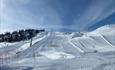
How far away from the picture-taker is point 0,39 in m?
102

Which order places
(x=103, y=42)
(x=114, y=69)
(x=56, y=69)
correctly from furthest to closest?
(x=103, y=42), (x=56, y=69), (x=114, y=69)

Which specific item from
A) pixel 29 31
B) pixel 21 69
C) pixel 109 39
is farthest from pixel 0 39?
pixel 21 69

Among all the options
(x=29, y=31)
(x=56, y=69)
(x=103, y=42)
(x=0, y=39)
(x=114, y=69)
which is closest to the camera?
(x=114, y=69)

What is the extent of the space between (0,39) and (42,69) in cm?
9090

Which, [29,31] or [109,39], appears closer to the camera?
[109,39]

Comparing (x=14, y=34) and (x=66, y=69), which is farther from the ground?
(x=14, y=34)

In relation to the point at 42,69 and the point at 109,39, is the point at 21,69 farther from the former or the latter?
the point at 109,39

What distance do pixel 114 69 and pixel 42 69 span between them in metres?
7.40

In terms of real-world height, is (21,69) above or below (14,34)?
below

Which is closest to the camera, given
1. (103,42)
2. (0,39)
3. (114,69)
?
(114,69)

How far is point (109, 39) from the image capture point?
2053 inches

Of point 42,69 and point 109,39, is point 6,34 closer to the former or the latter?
point 109,39

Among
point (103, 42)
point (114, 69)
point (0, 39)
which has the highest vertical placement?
point (0, 39)

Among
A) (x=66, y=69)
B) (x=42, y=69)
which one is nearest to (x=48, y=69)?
(x=42, y=69)
